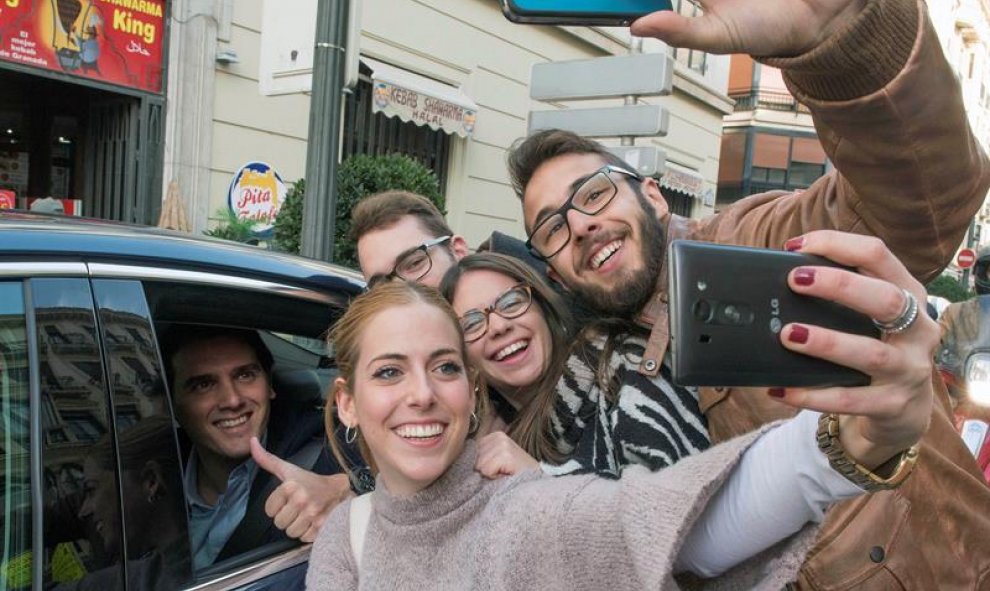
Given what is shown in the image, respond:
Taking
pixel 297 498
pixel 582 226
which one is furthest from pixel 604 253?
pixel 297 498

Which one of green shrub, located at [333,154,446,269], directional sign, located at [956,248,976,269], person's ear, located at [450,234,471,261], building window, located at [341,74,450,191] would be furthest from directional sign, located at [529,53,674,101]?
directional sign, located at [956,248,976,269]

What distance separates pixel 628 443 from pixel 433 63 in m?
8.54

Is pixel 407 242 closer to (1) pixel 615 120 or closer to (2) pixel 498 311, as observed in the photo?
(2) pixel 498 311

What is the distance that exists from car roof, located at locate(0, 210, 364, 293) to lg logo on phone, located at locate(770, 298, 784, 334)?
1.25 m

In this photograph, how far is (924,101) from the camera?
114 centimetres

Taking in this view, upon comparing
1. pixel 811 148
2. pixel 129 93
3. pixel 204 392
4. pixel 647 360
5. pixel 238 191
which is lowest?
pixel 204 392

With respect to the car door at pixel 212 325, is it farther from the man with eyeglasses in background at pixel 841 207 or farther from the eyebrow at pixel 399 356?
the man with eyeglasses in background at pixel 841 207

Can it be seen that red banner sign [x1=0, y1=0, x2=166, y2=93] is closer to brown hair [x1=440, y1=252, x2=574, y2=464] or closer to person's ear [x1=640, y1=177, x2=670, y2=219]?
brown hair [x1=440, y1=252, x2=574, y2=464]

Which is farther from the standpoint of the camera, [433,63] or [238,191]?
[433,63]

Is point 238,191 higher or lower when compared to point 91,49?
lower

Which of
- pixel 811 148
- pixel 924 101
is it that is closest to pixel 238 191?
pixel 924 101

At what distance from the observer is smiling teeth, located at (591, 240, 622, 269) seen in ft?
6.27

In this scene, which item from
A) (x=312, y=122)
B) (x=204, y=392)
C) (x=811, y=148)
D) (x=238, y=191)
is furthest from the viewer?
(x=811, y=148)

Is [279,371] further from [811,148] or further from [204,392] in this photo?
[811,148]
